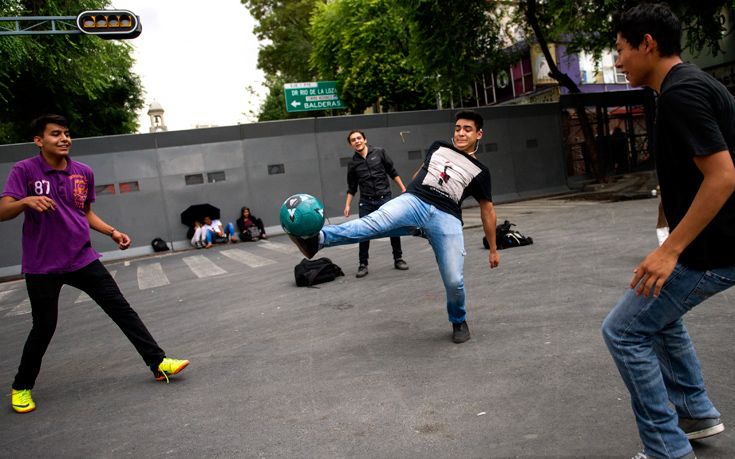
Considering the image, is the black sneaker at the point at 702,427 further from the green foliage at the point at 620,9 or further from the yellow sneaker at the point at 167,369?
the green foliage at the point at 620,9

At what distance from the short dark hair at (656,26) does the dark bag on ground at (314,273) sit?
615 centimetres

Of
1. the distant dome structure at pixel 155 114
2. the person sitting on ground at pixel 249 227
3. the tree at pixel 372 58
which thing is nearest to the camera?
the person sitting on ground at pixel 249 227

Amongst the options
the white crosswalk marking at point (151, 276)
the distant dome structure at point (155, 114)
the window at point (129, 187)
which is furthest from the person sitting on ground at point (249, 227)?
the distant dome structure at point (155, 114)

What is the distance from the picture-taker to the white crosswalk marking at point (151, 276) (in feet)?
32.7

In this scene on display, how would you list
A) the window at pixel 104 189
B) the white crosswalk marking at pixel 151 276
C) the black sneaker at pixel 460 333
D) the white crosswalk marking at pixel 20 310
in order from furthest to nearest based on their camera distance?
the window at pixel 104 189 → the white crosswalk marking at pixel 151 276 → the white crosswalk marking at pixel 20 310 → the black sneaker at pixel 460 333

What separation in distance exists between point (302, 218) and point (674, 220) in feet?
6.86

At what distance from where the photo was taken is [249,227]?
16984 mm

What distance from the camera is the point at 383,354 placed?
174 inches

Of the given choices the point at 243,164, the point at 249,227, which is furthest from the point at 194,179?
the point at 249,227

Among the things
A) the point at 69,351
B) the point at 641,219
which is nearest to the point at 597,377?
the point at 69,351

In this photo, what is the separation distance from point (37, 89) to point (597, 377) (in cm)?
2347

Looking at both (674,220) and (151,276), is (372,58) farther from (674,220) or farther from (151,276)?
(674,220)

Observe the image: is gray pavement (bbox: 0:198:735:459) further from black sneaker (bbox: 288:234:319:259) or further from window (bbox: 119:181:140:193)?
window (bbox: 119:181:140:193)

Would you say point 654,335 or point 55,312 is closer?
point 654,335
